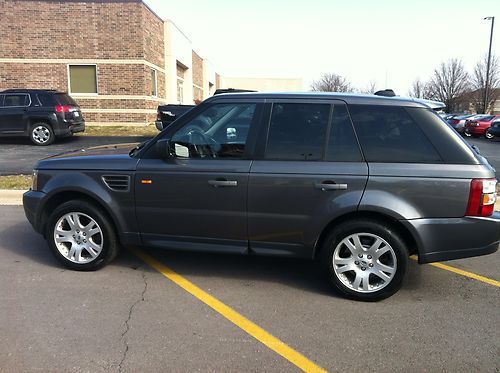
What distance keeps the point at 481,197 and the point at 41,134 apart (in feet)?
45.8

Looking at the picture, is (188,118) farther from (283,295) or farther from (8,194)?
(8,194)

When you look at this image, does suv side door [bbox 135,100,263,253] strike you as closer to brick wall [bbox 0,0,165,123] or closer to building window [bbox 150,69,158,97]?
brick wall [bbox 0,0,165,123]

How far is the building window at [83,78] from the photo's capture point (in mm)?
19641

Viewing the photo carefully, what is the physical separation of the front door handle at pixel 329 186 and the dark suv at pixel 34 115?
12716 millimetres

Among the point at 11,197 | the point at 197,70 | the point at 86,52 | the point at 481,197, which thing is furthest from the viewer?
the point at 197,70

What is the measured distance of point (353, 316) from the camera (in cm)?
360

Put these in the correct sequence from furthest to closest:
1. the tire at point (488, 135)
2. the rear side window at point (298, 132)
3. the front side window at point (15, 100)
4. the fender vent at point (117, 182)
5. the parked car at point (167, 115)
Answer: the tire at point (488, 135), the front side window at point (15, 100), the parked car at point (167, 115), the fender vent at point (117, 182), the rear side window at point (298, 132)

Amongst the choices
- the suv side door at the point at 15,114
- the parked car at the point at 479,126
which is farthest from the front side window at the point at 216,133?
the parked car at the point at 479,126


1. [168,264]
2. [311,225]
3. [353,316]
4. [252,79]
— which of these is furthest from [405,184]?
[252,79]

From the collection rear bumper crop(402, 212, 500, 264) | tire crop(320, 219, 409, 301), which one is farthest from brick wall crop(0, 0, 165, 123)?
rear bumper crop(402, 212, 500, 264)

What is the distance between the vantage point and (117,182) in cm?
423

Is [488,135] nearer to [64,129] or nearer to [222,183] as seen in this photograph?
[64,129]

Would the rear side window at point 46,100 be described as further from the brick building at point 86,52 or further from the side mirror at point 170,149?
the side mirror at point 170,149

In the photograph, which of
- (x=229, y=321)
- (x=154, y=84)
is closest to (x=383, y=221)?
(x=229, y=321)
